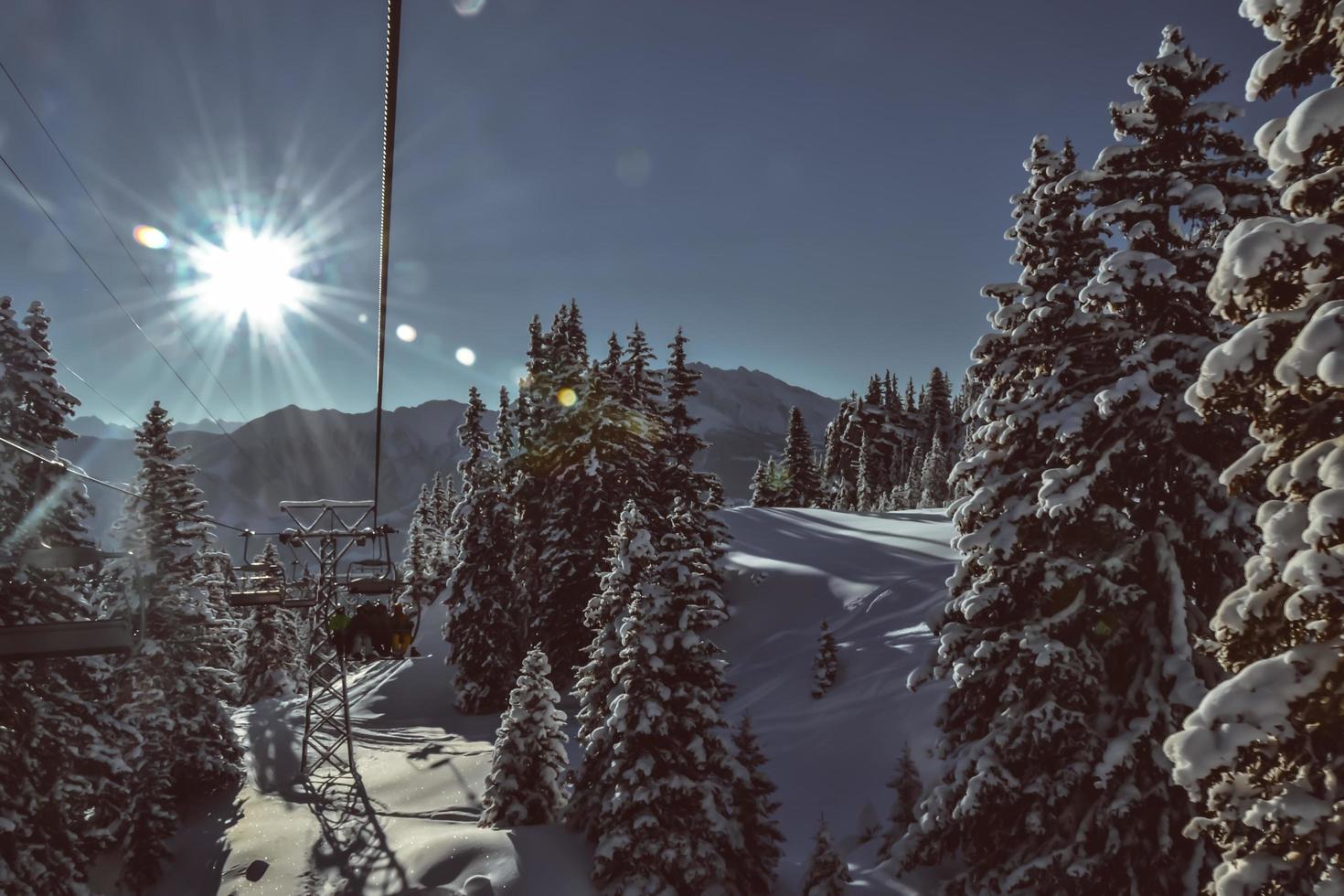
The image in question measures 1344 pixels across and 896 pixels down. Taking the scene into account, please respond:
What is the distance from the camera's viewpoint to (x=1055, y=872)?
1001 cm

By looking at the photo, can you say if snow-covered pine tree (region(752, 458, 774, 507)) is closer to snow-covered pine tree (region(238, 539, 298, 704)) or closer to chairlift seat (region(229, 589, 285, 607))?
snow-covered pine tree (region(238, 539, 298, 704))

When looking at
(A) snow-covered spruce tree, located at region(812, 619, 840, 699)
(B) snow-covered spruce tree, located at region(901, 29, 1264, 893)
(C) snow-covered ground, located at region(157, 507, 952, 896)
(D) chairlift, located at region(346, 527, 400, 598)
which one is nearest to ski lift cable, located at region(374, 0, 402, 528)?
(B) snow-covered spruce tree, located at region(901, 29, 1264, 893)

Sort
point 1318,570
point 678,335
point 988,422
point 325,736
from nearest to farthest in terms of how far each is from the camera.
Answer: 1. point 1318,570
2. point 988,422
3. point 325,736
4. point 678,335

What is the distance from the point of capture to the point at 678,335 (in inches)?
1762

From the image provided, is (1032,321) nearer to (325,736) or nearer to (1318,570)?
(1318,570)

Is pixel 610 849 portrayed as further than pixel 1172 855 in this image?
Yes

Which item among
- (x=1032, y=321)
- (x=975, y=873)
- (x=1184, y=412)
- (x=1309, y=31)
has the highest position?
(x=1309, y=31)

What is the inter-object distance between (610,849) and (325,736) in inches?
1152

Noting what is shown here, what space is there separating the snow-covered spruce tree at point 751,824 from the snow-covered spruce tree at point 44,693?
44.6 feet

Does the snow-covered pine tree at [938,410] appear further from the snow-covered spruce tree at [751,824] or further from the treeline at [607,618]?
the snow-covered spruce tree at [751,824]

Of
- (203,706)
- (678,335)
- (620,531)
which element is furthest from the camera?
(678,335)

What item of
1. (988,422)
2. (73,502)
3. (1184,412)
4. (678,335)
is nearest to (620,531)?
(988,422)

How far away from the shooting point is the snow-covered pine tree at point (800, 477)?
74.6 metres

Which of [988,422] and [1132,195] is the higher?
[1132,195]
